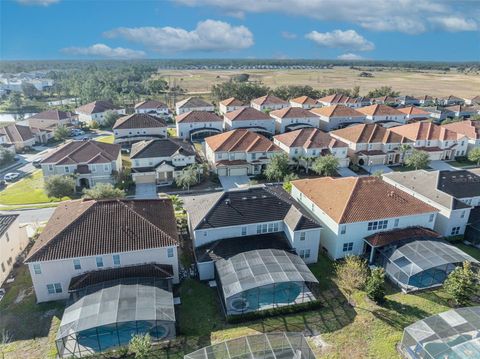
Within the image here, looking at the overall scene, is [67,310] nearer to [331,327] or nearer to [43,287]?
[43,287]

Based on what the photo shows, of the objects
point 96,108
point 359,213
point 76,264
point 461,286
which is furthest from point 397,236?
point 96,108

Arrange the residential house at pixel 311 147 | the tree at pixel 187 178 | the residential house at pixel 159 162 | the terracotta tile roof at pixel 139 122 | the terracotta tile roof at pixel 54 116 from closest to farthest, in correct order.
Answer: the tree at pixel 187 178 → the residential house at pixel 159 162 → the residential house at pixel 311 147 → the terracotta tile roof at pixel 139 122 → the terracotta tile roof at pixel 54 116

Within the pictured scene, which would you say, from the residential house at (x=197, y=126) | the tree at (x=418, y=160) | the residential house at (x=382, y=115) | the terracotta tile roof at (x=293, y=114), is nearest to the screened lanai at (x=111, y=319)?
the tree at (x=418, y=160)

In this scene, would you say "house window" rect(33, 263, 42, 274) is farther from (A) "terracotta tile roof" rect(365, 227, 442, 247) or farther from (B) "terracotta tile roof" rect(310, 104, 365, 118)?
(B) "terracotta tile roof" rect(310, 104, 365, 118)

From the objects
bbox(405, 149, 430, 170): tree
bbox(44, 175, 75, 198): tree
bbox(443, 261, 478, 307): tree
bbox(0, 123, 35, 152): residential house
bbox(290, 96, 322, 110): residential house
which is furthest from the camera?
bbox(290, 96, 322, 110): residential house

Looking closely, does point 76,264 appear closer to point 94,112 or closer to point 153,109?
point 94,112

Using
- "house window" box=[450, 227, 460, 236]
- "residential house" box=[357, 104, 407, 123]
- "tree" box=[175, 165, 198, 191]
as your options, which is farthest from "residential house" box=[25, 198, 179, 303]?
"residential house" box=[357, 104, 407, 123]

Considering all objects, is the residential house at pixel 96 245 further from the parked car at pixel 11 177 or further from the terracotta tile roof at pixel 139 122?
the terracotta tile roof at pixel 139 122
